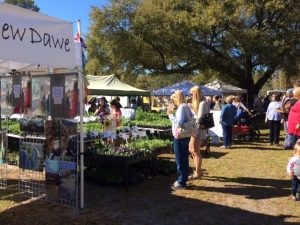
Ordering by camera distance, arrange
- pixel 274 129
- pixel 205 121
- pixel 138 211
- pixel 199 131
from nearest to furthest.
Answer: pixel 138 211 < pixel 199 131 < pixel 205 121 < pixel 274 129

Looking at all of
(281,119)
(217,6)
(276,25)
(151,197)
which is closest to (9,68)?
(151,197)

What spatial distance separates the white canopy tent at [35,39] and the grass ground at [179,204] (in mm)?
623

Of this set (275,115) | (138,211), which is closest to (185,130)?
(138,211)

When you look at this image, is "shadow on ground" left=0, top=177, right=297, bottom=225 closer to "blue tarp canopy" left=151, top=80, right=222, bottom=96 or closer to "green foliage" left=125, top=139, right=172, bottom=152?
"green foliage" left=125, top=139, right=172, bottom=152

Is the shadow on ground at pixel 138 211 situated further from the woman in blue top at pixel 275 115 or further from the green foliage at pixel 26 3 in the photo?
the green foliage at pixel 26 3

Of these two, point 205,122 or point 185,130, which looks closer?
point 185,130

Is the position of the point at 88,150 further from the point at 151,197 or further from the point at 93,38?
the point at 93,38

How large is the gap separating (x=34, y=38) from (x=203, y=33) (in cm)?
2030

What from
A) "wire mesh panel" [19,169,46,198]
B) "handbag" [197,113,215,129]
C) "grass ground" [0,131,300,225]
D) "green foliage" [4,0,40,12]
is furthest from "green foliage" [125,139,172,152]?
"green foliage" [4,0,40,12]

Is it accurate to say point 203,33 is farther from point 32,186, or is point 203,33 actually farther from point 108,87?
point 32,186

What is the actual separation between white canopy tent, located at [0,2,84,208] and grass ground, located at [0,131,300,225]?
623 millimetres

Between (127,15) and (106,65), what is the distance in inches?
214

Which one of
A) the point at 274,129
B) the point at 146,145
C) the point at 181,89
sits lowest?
the point at 146,145

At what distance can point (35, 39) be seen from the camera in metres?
5.54
